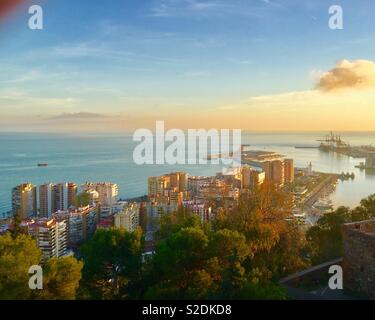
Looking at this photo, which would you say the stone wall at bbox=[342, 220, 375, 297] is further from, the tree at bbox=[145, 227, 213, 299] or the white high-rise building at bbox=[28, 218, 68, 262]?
the white high-rise building at bbox=[28, 218, 68, 262]

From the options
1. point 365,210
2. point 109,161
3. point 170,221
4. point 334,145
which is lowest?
point 170,221

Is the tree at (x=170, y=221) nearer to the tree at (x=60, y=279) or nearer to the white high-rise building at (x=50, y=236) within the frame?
the white high-rise building at (x=50, y=236)

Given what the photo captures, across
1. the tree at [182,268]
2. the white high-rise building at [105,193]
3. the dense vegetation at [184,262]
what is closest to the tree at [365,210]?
the dense vegetation at [184,262]

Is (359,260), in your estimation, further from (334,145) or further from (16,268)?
(16,268)

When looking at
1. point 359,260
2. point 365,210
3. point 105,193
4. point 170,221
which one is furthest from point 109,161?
point 359,260

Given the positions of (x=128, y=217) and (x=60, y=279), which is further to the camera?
(x=128, y=217)

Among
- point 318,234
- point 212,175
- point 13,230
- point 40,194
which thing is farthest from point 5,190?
point 318,234

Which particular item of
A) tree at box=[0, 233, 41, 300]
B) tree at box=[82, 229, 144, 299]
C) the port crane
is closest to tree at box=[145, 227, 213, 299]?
tree at box=[82, 229, 144, 299]

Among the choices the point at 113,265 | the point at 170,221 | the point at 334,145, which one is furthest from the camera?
the point at 334,145
